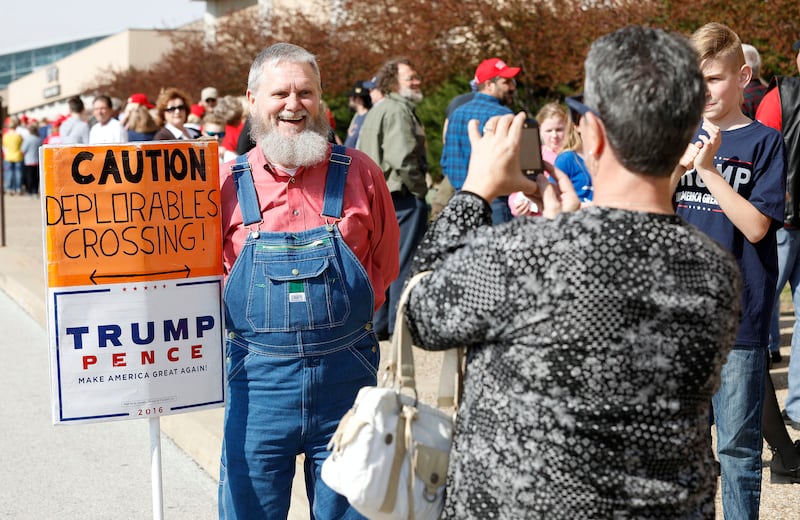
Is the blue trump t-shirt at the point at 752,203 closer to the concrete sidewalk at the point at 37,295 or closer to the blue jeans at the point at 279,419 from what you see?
the blue jeans at the point at 279,419

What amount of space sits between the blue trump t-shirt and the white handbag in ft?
6.49

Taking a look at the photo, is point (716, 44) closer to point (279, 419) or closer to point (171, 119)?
point (279, 419)

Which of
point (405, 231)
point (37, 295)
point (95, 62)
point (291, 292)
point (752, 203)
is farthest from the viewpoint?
point (95, 62)

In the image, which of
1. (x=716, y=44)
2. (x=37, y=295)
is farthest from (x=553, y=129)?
(x=37, y=295)

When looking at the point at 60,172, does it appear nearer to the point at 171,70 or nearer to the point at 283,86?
the point at 283,86

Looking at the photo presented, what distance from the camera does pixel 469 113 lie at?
814cm

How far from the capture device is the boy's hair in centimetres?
401

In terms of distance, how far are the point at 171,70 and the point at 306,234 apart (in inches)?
971

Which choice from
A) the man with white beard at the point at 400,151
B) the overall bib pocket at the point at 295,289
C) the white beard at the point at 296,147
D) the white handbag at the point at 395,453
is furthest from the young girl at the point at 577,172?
the white handbag at the point at 395,453

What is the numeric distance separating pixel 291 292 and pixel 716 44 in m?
1.86

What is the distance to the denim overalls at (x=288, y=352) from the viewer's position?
11.0 ft

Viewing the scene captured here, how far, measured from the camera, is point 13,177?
30.7 m

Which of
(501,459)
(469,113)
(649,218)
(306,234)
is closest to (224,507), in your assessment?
(306,234)

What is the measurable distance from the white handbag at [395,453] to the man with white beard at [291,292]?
3.22 ft
